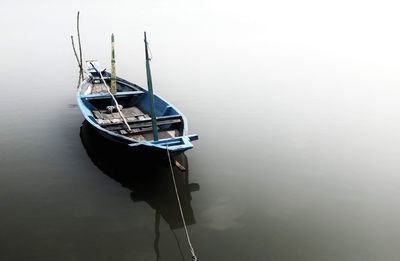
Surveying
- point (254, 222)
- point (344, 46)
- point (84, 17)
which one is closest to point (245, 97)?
point (254, 222)

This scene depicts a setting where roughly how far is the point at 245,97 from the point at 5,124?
1291 cm

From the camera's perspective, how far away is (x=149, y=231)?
1064 centimetres

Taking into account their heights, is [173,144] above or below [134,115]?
below

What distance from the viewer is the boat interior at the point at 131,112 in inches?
570

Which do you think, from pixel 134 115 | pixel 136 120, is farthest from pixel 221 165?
pixel 134 115

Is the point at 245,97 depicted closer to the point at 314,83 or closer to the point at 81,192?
the point at 314,83

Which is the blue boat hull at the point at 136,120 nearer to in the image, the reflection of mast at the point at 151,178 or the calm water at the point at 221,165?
the reflection of mast at the point at 151,178

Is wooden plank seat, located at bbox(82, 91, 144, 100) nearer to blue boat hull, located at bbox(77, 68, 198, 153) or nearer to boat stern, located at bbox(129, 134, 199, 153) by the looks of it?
blue boat hull, located at bbox(77, 68, 198, 153)

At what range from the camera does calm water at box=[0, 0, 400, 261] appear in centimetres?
1030

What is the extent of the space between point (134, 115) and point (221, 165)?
502cm

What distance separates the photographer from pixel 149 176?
43.4 feet

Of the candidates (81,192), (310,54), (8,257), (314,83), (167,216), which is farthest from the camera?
(310,54)

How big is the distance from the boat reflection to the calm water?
0.18 feet

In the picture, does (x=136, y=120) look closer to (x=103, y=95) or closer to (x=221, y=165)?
(x=221, y=165)
